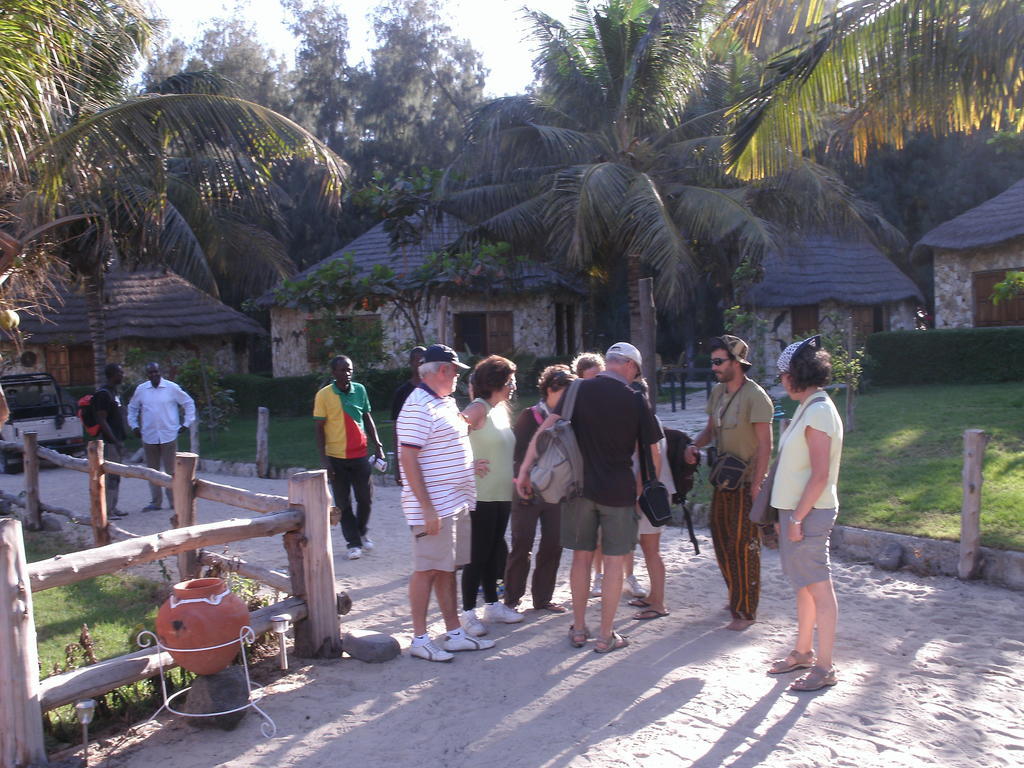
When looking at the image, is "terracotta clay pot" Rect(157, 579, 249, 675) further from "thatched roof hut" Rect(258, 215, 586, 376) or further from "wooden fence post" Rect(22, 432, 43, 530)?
"thatched roof hut" Rect(258, 215, 586, 376)

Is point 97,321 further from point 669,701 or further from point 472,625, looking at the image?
point 669,701

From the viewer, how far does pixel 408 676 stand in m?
5.02

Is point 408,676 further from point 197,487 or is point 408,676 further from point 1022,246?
point 1022,246

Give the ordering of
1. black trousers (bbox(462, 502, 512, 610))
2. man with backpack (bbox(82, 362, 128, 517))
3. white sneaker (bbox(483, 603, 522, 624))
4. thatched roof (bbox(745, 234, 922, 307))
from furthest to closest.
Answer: thatched roof (bbox(745, 234, 922, 307)) < man with backpack (bbox(82, 362, 128, 517)) < white sneaker (bbox(483, 603, 522, 624)) < black trousers (bbox(462, 502, 512, 610))

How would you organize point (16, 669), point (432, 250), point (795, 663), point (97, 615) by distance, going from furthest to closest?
point (432, 250) → point (97, 615) → point (795, 663) → point (16, 669)

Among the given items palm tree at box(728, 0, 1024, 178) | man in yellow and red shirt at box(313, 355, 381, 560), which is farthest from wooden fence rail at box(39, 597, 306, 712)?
palm tree at box(728, 0, 1024, 178)

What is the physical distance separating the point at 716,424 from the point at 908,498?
11.8ft

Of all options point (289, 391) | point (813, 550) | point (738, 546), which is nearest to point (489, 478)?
point (738, 546)

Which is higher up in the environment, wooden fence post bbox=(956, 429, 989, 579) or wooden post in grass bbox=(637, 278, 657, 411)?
wooden post in grass bbox=(637, 278, 657, 411)

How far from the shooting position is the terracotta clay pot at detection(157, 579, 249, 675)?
169 inches

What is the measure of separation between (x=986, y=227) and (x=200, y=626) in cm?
2021

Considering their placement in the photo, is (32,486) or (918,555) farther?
(32,486)

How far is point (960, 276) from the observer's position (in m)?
21.3

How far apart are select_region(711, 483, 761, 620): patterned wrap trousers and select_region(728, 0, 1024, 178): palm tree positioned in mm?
4566
